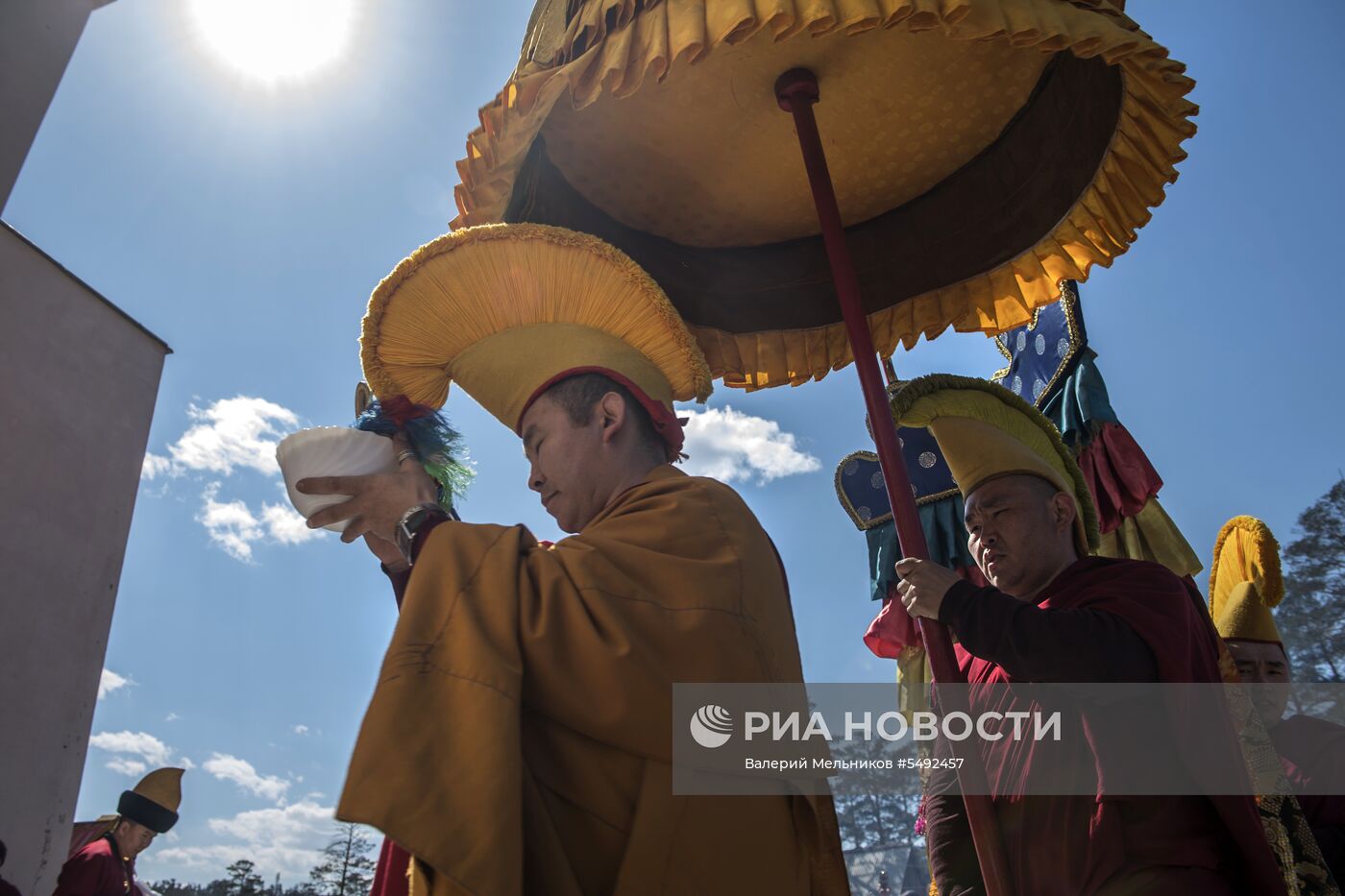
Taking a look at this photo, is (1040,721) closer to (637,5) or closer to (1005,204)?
(1005,204)

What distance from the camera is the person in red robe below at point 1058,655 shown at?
1980 mm

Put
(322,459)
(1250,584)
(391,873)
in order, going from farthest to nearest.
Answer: (1250,584) < (322,459) < (391,873)

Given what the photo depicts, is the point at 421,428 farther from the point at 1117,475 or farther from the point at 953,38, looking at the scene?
the point at 1117,475

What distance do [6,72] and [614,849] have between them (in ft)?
21.1

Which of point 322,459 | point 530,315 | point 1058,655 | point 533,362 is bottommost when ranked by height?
point 1058,655

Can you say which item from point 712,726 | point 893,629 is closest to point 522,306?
point 712,726

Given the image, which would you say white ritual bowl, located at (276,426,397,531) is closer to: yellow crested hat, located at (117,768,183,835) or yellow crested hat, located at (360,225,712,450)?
yellow crested hat, located at (360,225,712,450)

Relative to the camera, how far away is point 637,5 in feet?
6.73

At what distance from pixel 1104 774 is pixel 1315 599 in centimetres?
1797

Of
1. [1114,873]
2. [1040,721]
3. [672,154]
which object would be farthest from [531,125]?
[1114,873]

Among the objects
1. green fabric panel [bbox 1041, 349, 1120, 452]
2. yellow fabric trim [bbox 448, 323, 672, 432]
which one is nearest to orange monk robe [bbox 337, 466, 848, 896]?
yellow fabric trim [bbox 448, 323, 672, 432]

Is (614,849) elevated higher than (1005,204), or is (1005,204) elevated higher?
(1005,204)

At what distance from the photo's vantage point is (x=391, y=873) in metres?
1.52

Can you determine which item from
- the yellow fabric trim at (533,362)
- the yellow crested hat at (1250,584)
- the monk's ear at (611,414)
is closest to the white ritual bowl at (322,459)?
the yellow fabric trim at (533,362)
